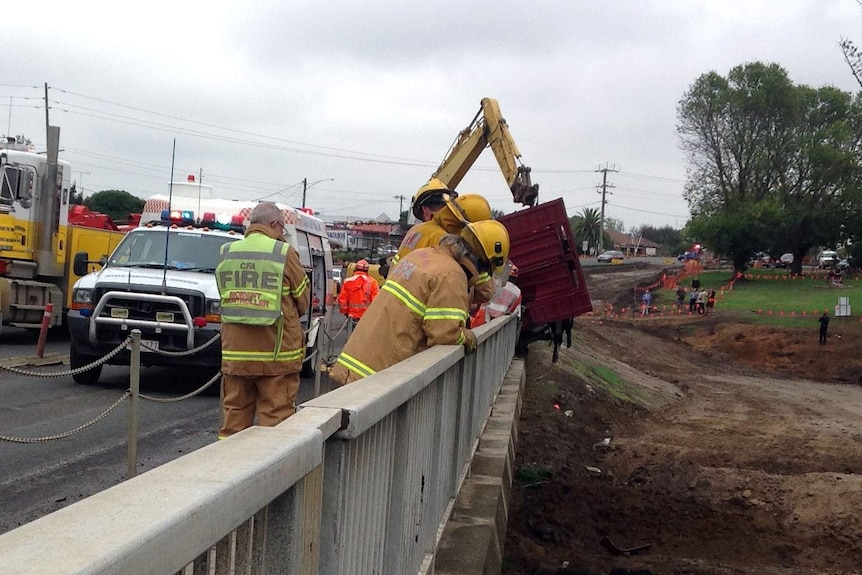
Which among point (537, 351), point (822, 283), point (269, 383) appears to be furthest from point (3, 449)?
point (822, 283)

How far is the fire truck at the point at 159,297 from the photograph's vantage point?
1070 centimetres

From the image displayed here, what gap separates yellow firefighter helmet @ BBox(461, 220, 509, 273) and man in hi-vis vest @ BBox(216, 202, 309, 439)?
1.42 meters

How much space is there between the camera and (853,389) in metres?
26.6

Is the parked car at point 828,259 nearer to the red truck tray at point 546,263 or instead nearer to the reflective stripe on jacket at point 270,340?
the red truck tray at point 546,263

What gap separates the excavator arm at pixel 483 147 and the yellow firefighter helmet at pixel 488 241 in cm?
1415

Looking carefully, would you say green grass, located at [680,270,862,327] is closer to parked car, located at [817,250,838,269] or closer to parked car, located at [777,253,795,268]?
parked car, located at [777,253,795,268]

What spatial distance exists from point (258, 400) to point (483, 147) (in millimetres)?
15437

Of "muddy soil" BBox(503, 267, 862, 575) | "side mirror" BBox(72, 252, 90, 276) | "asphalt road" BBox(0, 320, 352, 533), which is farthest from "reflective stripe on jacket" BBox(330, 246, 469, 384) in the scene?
"side mirror" BBox(72, 252, 90, 276)

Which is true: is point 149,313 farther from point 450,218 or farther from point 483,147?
point 483,147

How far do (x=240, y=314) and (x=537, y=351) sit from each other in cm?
1311

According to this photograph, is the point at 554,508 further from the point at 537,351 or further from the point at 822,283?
the point at 822,283

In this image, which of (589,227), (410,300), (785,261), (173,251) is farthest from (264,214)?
(589,227)

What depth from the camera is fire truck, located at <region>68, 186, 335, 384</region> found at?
10.7 m

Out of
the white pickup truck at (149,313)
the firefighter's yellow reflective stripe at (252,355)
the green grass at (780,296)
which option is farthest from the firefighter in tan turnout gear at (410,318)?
the green grass at (780,296)
